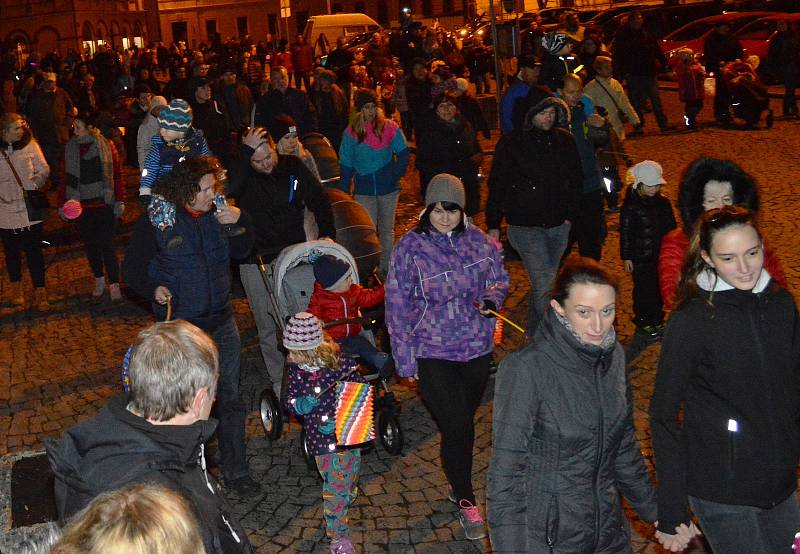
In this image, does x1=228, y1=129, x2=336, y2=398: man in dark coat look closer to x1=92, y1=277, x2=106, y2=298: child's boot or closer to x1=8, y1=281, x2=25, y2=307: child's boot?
x1=92, y1=277, x2=106, y2=298: child's boot

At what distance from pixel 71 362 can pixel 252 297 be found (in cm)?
242

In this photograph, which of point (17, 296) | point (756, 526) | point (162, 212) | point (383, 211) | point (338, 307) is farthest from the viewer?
point (17, 296)

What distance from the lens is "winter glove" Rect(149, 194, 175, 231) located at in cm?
564

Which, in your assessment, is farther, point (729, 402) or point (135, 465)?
point (729, 402)

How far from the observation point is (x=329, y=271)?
652cm

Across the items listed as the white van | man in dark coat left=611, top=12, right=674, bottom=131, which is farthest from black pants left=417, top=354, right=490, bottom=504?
the white van

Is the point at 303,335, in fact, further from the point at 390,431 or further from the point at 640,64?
the point at 640,64

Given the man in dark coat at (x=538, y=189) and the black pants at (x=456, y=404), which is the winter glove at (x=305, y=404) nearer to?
the black pants at (x=456, y=404)

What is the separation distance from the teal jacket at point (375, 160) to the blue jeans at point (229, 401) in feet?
13.3

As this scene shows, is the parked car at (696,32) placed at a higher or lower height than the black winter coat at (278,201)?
higher

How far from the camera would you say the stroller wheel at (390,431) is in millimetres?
6656

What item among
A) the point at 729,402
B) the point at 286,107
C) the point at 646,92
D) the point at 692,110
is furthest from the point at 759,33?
the point at 729,402

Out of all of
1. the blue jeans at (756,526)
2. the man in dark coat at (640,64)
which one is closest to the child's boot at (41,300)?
the blue jeans at (756,526)

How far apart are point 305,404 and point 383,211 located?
4832mm
